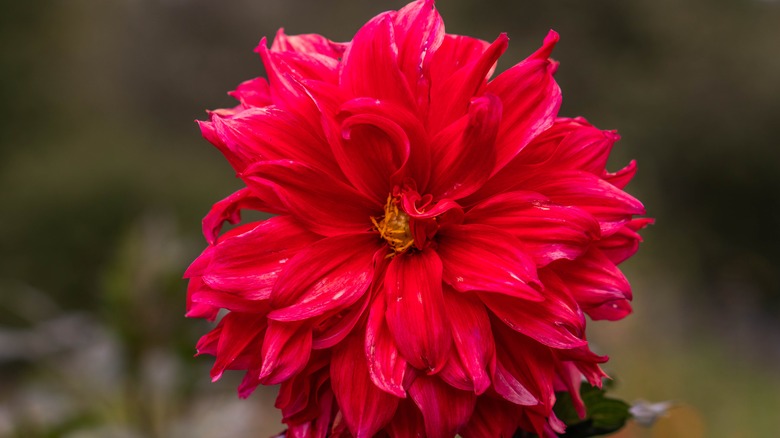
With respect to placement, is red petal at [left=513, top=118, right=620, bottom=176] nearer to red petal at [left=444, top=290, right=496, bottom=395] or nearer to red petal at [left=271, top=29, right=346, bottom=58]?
red petal at [left=444, top=290, right=496, bottom=395]

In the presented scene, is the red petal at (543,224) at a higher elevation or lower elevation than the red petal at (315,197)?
lower

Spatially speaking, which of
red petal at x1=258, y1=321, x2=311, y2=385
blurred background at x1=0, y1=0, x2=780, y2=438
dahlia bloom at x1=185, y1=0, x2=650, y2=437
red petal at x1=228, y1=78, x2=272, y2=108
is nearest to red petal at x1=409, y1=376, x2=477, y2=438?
dahlia bloom at x1=185, y1=0, x2=650, y2=437

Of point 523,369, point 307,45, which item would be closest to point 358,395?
point 523,369

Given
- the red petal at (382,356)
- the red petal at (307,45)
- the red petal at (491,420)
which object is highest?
the red petal at (307,45)

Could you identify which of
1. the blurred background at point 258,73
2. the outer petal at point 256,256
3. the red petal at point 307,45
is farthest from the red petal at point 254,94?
the blurred background at point 258,73

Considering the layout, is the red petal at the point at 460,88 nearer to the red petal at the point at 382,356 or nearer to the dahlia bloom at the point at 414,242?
the dahlia bloom at the point at 414,242

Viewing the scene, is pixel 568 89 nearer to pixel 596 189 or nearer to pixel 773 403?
pixel 773 403
